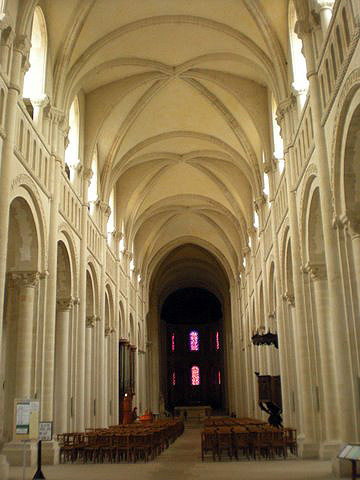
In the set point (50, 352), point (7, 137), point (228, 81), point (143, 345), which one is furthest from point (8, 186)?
point (143, 345)

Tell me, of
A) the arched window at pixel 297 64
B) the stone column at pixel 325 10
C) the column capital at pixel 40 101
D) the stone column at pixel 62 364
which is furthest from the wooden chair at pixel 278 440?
the column capital at pixel 40 101

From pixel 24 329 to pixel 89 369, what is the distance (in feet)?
24.8

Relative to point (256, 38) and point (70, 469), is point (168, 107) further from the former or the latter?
point (70, 469)

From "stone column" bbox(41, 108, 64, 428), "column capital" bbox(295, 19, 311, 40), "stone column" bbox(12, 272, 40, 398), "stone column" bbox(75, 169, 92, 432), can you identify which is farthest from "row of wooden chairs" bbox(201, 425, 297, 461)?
"column capital" bbox(295, 19, 311, 40)

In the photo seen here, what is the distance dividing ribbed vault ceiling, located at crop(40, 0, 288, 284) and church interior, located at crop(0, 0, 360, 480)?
73 mm

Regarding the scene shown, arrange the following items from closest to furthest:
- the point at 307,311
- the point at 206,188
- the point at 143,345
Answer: the point at 307,311
the point at 206,188
the point at 143,345

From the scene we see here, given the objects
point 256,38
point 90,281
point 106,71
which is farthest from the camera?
point 90,281

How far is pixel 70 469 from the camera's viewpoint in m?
14.2

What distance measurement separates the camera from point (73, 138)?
21.8 m

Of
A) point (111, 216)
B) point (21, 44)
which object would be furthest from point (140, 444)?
point (111, 216)

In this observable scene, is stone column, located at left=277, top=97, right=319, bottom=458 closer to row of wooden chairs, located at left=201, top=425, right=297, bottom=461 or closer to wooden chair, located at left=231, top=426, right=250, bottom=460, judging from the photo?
row of wooden chairs, located at left=201, top=425, right=297, bottom=461

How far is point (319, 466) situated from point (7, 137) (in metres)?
10.5

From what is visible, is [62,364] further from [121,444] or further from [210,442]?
[210,442]

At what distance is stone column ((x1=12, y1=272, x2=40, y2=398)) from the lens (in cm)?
1486
